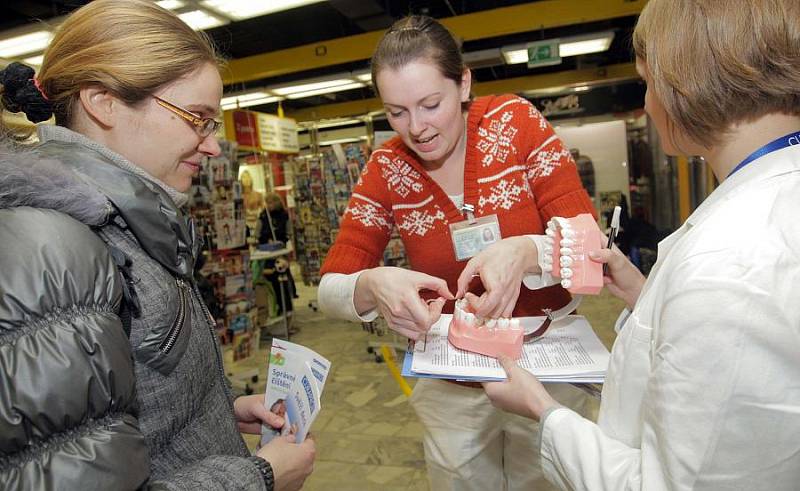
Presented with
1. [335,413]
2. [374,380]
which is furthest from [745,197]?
[374,380]

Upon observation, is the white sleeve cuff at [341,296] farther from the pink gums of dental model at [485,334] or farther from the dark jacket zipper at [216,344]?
the dark jacket zipper at [216,344]

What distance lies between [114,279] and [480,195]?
1095 millimetres

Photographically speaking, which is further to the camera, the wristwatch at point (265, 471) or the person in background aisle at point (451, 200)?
the person in background aisle at point (451, 200)

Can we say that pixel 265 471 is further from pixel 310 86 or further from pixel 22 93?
pixel 310 86

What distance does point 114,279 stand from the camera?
0.76 m

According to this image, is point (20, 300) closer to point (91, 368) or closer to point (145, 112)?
point (91, 368)

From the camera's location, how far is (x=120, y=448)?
695mm

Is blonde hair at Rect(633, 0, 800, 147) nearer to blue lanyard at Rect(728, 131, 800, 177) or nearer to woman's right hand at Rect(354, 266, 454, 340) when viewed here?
blue lanyard at Rect(728, 131, 800, 177)

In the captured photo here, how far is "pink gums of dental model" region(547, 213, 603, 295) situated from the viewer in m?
1.34

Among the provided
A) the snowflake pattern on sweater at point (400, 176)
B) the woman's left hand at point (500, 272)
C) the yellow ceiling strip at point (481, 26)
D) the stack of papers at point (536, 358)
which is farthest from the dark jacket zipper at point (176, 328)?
the yellow ceiling strip at point (481, 26)

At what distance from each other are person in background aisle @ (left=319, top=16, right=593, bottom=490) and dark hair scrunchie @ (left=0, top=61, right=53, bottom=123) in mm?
840

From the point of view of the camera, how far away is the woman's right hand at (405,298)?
1.35 metres

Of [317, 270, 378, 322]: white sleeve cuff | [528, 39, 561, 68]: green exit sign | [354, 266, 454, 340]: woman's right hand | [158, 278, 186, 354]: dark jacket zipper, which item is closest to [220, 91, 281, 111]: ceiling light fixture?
[528, 39, 561, 68]: green exit sign

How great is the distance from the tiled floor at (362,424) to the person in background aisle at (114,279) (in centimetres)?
207
